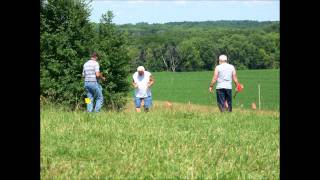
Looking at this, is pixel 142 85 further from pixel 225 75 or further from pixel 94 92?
pixel 225 75

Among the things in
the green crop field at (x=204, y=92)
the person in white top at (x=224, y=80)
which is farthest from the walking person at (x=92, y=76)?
the green crop field at (x=204, y=92)

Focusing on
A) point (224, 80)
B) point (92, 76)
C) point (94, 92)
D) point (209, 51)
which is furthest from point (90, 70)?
point (209, 51)

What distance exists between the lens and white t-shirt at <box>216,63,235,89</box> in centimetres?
1335

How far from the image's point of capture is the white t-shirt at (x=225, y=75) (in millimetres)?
13352

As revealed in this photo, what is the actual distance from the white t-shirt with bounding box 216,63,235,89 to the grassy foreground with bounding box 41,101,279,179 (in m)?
3.72

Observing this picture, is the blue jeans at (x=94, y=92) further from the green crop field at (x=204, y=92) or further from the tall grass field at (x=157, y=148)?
the green crop field at (x=204, y=92)

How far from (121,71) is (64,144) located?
2957 centimetres

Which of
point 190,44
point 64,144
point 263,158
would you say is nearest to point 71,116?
point 64,144

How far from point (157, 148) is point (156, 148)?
0.01 meters

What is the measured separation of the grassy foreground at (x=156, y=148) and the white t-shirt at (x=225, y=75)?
12.2ft

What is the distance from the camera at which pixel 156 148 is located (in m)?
6.31

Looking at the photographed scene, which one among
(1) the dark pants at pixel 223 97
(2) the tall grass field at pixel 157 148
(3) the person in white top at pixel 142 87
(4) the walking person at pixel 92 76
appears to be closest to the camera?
(2) the tall grass field at pixel 157 148

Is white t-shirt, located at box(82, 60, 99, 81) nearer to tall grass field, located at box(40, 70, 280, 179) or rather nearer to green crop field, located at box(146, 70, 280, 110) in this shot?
tall grass field, located at box(40, 70, 280, 179)

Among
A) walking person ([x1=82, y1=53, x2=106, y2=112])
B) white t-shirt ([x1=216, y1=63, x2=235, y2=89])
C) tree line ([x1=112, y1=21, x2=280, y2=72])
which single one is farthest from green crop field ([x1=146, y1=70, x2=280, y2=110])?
white t-shirt ([x1=216, y1=63, x2=235, y2=89])
